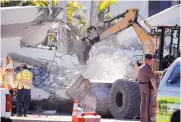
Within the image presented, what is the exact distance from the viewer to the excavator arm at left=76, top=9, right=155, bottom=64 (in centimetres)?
2301

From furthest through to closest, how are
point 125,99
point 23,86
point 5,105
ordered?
point 23,86 < point 125,99 < point 5,105

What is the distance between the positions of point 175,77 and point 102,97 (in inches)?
413

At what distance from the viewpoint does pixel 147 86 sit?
13.8 metres

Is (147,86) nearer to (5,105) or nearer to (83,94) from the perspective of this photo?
(5,105)

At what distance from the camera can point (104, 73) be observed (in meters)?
25.9

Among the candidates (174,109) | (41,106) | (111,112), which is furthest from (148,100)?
(41,106)

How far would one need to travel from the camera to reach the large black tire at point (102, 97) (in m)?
21.1

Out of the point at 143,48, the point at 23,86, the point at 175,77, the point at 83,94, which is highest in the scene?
the point at 143,48

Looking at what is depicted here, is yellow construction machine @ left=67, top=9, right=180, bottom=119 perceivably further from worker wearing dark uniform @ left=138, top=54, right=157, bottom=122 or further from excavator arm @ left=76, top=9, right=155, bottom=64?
worker wearing dark uniform @ left=138, top=54, right=157, bottom=122

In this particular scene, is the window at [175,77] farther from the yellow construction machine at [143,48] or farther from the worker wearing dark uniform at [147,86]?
the yellow construction machine at [143,48]

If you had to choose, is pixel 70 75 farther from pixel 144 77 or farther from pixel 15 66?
pixel 144 77

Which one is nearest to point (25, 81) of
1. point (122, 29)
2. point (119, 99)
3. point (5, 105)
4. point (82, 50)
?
point (119, 99)

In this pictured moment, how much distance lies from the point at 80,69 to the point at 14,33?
2.99 m

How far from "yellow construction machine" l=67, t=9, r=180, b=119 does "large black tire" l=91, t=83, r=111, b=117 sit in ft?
0.45
